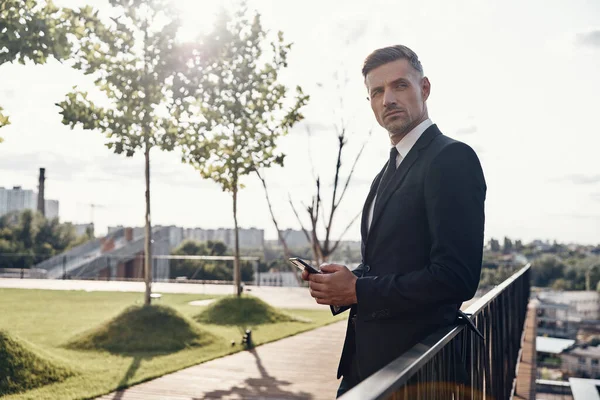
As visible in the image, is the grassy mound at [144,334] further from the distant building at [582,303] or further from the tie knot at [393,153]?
the distant building at [582,303]

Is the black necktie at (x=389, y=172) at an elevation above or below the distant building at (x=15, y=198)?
below

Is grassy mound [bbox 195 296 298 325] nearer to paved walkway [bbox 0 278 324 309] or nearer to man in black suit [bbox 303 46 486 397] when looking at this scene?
paved walkway [bbox 0 278 324 309]

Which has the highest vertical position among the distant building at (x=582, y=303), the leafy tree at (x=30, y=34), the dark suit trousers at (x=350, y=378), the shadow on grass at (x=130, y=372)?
the leafy tree at (x=30, y=34)

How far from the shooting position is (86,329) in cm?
757

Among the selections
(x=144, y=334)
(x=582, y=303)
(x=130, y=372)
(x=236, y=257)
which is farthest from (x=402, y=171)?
→ (x=582, y=303)

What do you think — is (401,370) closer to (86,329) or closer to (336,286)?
(336,286)

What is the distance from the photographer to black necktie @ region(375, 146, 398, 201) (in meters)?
Answer: 1.81

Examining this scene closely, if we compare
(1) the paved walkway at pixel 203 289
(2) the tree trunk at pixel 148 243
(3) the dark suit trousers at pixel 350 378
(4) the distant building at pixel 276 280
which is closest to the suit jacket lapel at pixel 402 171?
(3) the dark suit trousers at pixel 350 378

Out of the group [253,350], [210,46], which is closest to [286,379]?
[253,350]

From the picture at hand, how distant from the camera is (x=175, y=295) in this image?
1520 centimetres

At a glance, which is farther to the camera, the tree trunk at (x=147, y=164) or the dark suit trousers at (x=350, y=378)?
the tree trunk at (x=147, y=164)

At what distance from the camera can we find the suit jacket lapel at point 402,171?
1718 mm

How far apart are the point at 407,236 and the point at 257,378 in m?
4.54

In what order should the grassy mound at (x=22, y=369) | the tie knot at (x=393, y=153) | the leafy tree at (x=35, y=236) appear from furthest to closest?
the leafy tree at (x=35, y=236) < the grassy mound at (x=22, y=369) < the tie knot at (x=393, y=153)
